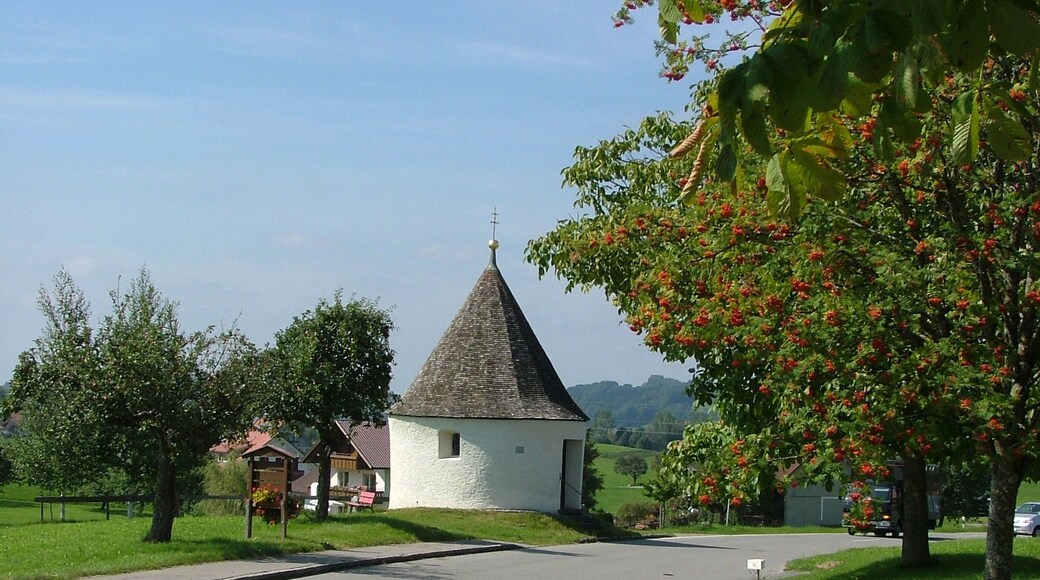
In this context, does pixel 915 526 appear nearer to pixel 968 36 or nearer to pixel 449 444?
pixel 968 36

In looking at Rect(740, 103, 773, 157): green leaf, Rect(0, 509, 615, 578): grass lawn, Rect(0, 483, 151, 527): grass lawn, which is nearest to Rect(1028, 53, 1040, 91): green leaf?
Rect(740, 103, 773, 157): green leaf

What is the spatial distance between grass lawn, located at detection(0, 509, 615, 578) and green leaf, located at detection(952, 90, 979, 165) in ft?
48.0

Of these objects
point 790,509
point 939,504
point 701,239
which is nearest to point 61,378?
point 701,239

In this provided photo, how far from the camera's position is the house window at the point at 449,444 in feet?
117

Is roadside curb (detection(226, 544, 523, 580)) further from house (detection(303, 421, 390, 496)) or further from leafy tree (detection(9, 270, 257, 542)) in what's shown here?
house (detection(303, 421, 390, 496))

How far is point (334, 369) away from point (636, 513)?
34702 millimetres

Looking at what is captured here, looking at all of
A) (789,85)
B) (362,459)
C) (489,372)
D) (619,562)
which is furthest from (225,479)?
(789,85)

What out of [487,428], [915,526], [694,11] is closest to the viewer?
[694,11]

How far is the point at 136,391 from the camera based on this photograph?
19781 millimetres

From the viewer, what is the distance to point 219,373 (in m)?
20.8

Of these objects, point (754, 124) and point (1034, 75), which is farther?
point (1034, 75)

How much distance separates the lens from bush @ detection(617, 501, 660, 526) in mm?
58125

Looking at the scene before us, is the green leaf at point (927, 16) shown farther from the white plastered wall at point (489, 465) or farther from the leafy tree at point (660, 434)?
the leafy tree at point (660, 434)

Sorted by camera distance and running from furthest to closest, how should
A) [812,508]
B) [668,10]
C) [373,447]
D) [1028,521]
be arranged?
[373,447], [812,508], [1028,521], [668,10]
